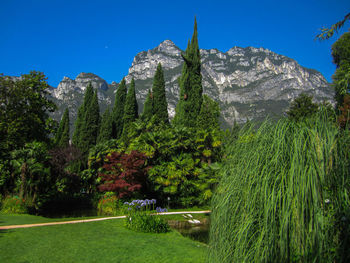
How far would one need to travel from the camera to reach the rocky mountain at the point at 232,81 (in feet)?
423

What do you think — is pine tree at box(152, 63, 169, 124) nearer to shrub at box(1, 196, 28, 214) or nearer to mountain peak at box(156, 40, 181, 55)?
shrub at box(1, 196, 28, 214)

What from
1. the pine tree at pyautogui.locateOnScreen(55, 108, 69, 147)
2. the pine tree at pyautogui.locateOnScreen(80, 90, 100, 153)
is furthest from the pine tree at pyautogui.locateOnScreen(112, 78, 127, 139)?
the pine tree at pyautogui.locateOnScreen(55, 108, 69, 147)

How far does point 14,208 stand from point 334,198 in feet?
44.3

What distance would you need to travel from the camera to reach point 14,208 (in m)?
12.1

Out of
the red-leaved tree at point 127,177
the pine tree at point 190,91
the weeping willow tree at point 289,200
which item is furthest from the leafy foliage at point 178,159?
Answer: the weeping willow tree at point 289,200

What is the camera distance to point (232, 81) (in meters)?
158

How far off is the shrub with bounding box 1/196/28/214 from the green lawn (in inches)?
195

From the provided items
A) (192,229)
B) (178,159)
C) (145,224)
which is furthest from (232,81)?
(145,224)

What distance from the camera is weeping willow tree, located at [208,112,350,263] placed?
8.59 feet

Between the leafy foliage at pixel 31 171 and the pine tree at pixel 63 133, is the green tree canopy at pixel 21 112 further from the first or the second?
the pine tree at pixel 63 133

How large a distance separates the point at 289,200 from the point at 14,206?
1326cm

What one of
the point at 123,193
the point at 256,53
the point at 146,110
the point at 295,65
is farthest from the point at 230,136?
the point at 256,53

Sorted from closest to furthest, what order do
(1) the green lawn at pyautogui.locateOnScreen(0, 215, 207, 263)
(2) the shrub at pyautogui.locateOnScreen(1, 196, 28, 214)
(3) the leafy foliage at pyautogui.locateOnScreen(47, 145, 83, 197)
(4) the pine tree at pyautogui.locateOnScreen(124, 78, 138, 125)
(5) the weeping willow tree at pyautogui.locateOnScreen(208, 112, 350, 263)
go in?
(5) the weeping willow tree at pyautogui.locateOnScreen(208, 112, 350, 263) < (1) the green lawn at pyautogui.locateOnScreen(0, 215, 207, 263) < (2) the shrub at pyautogui.locateOnScreen(1, 196, 28, 214) < (3) the leafy foliage at pyautogui.locateOnScreen(47, 145, 83, 197) < (4) the pine tree at pyautogui.locateOnScreen(124, 78, 138, 125)

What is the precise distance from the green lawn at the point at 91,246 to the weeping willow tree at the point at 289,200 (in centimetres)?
265
